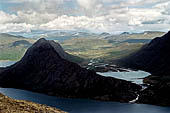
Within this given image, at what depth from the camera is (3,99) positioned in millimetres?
108188

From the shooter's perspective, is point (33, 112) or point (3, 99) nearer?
point (33, 112)

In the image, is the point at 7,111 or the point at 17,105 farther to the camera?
the point at 17,105

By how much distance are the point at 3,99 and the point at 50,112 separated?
2104cm

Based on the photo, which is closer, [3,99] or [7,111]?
[7,111]

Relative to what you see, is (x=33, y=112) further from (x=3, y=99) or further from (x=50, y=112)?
(x=3, y=99)

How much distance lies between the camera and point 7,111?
93.1 meters

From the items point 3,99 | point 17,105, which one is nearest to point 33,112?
point 17,105

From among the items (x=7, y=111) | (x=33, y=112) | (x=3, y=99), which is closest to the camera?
(x=7, y=111)

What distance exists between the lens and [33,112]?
332 ft

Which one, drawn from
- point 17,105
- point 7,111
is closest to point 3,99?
point 17,105

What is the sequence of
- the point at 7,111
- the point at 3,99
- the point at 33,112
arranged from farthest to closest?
the point at 3,99, the point at 33,112, the point at 7,111

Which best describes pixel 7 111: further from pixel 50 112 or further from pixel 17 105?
pixel 50 112

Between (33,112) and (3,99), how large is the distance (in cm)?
1647

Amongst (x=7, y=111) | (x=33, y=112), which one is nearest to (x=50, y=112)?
(x=33, y=112)
